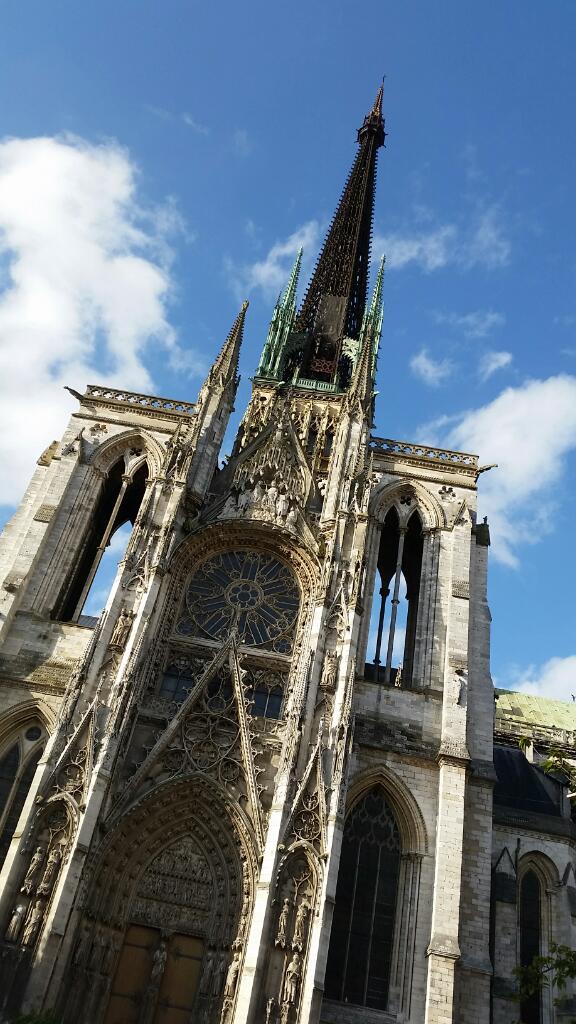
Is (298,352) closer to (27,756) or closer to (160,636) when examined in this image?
Result: (160,636)

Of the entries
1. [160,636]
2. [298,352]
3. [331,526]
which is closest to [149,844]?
[160,636]

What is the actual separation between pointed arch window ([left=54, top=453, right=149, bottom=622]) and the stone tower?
8 cm

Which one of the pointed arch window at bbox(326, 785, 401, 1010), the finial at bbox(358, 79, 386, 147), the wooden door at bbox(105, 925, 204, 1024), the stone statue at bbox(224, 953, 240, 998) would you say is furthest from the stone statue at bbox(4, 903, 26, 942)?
the finial at bbox(358, 79, 386, 147)

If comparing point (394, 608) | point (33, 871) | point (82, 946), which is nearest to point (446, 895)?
point (82, 946)

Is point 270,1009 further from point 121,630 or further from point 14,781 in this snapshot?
point 121,630

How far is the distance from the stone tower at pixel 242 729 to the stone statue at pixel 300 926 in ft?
0.11

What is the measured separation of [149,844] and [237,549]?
7142 mm

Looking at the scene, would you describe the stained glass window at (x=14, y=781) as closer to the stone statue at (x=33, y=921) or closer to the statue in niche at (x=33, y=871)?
the statue in niche at (x=33, y=871)

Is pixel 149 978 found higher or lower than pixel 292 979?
lower

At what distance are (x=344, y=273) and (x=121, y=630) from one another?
20699 mm

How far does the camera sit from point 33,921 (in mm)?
13289

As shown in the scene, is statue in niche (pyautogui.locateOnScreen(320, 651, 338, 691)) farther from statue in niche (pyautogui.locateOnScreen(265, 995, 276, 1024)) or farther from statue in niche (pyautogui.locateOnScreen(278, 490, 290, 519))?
statue in niche (pyautogui.locateOnScreen(265, 995, 276, 1024))

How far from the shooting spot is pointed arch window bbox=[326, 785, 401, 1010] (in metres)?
14.9

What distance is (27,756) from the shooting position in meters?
16.6
